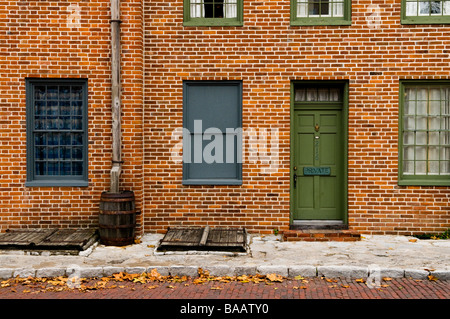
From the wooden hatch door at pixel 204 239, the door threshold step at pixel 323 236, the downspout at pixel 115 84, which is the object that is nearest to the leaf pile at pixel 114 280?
the wooden hatch door at pixel 204 239

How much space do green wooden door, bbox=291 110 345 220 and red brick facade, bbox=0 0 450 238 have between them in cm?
30

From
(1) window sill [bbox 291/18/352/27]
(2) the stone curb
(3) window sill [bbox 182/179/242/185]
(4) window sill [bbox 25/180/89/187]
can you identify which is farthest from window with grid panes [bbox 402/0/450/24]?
(4) window sill [bbox 25/180/89/187]

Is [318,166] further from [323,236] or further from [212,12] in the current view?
[212,12]

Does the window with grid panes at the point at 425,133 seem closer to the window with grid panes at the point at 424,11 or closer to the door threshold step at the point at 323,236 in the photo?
the window with grid panes at the point at 424,11

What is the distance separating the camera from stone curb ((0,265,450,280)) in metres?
7.09

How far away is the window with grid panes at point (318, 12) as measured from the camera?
973 cm

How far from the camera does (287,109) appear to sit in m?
9.77

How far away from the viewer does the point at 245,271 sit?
23.8ft

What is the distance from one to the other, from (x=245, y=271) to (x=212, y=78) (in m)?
4.16

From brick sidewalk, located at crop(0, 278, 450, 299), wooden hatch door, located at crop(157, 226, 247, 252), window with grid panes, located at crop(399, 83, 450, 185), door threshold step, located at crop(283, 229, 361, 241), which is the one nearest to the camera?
brick sidewalk, located at crop(0, 278, 450, 299)

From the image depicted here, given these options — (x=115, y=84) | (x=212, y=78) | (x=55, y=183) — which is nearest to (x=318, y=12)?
(x=212, y=78)

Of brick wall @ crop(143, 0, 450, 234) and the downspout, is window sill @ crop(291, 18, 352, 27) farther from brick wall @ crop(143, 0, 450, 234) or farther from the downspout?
the downspout

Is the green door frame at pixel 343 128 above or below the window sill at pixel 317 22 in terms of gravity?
below

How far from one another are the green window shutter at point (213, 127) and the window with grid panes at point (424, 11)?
3.61m
